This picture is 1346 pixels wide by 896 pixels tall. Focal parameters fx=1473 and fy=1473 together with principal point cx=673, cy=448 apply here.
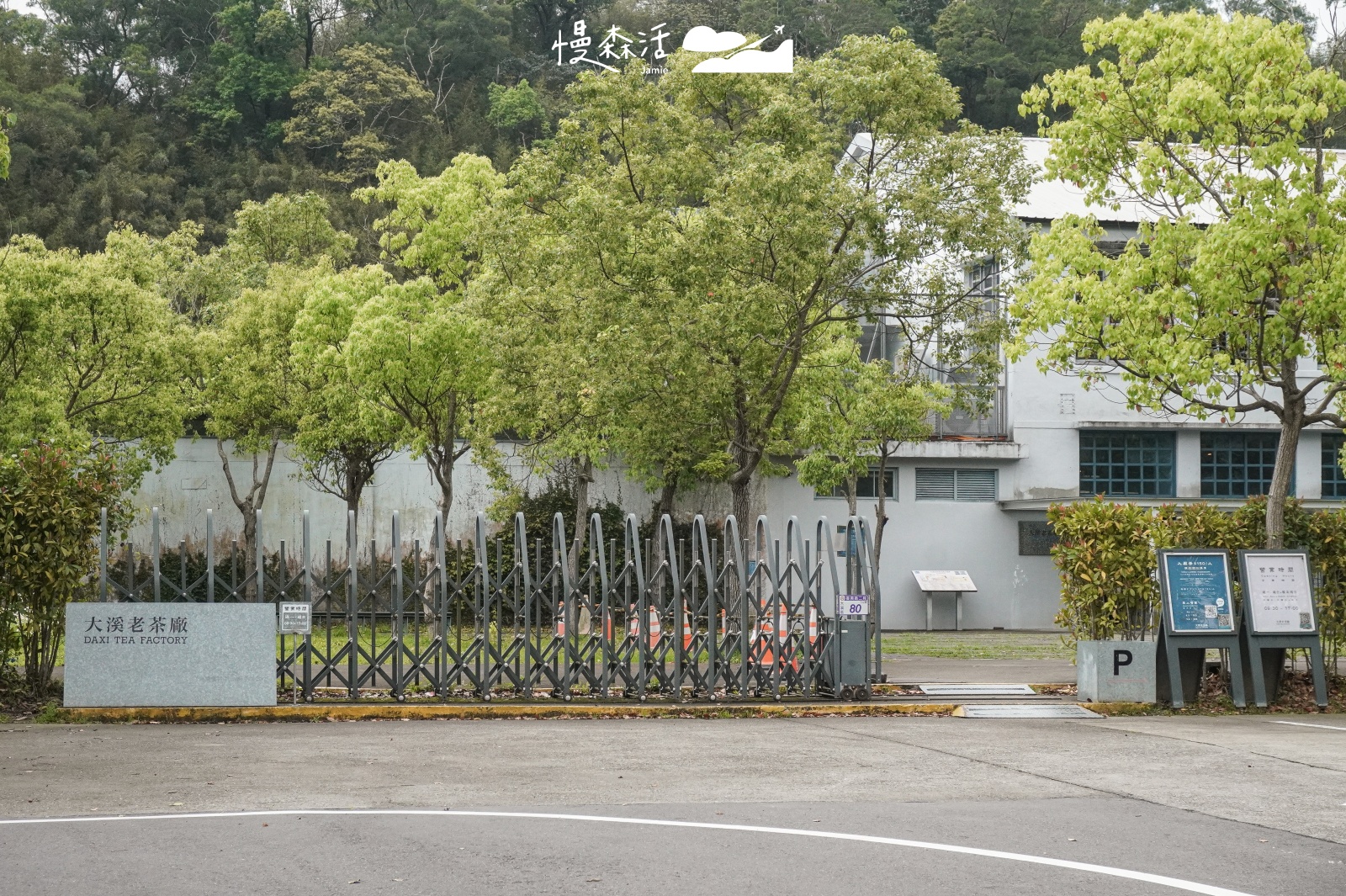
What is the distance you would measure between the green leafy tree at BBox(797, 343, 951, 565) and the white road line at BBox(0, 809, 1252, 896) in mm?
19421

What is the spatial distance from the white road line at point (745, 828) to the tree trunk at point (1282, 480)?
10069 mm

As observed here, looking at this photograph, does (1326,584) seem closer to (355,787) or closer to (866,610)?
(866,610)

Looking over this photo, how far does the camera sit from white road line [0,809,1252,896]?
725 cm

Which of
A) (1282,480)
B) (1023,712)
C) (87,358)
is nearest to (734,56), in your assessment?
(1282,480)

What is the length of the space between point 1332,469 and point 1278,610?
21.9 metres

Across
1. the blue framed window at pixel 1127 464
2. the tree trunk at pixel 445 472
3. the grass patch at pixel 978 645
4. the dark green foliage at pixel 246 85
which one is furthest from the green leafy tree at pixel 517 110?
the grass patch at pixel 978 645

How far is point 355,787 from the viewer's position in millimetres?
10320

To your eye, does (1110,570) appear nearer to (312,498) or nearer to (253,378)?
(253,378)

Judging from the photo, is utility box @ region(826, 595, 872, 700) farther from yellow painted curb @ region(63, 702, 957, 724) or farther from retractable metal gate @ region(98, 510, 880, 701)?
yellow painted curb @ region(63, 702, 957, 724)

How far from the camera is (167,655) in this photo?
15.3 metres

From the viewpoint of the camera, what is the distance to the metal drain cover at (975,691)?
56.4ft

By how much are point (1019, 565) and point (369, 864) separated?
29.9m

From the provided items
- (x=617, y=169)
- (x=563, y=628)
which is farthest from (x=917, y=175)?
(x=563, y=628)

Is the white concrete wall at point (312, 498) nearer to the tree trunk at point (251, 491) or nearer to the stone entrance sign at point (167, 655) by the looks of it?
the tree trunk at point (251, 491)
